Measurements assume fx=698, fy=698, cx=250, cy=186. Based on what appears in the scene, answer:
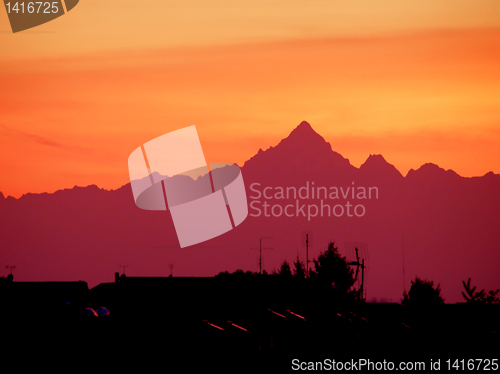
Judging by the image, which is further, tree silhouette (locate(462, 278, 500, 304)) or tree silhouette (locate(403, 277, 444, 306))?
tree silhouette (locate(403, 277, 444, 306))

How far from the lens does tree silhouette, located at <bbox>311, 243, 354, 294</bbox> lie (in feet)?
273

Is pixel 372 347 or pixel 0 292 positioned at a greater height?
pixel 0 292

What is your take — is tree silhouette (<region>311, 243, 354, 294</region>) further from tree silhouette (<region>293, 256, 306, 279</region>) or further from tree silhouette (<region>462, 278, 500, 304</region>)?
tree silhouette (<region>462, 278, 500, 304</region>)

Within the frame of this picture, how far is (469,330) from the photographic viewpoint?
35.0 meters

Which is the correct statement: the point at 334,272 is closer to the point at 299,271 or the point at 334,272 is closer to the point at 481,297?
the point at 299,271

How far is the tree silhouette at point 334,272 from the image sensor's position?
8312cm

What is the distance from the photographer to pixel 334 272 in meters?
83.4

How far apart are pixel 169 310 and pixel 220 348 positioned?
2034cm

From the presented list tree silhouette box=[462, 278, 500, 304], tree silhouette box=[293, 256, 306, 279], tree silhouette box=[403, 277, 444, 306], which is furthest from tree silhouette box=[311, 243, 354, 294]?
tree silhouette box=[462, 278, 500, 304]

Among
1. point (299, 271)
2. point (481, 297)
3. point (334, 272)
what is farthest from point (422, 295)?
point (481, 297)

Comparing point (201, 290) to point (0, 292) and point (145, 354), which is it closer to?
point (0, 292)

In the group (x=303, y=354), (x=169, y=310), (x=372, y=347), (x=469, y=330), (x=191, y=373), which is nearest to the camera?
(x=191, y=373)

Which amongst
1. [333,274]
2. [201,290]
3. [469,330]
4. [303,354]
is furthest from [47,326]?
[333,274]

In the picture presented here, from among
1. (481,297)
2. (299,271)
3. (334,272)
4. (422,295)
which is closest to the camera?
(481,297)
